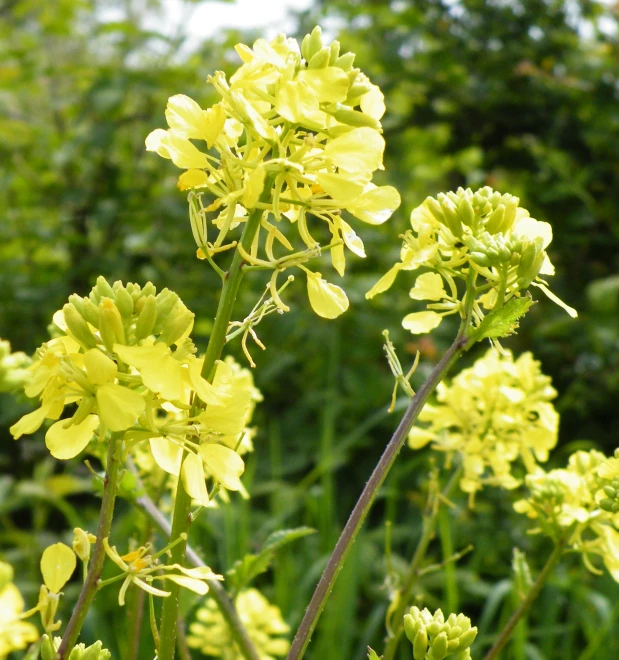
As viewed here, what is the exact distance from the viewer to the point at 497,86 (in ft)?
11.6

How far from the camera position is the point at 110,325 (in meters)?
0.76

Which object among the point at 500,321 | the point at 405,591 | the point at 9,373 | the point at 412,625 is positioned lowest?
the point at 405,591

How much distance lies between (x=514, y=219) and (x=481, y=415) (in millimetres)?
600

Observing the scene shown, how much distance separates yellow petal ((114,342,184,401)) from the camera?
2.33 ft

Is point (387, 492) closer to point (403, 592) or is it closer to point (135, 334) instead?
point (403, 592)

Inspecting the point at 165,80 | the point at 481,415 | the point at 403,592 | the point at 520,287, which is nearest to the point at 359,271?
the point at 165,80

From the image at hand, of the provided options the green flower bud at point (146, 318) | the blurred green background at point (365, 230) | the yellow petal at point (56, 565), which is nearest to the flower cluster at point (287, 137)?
the green flower bud at point (146, 318)

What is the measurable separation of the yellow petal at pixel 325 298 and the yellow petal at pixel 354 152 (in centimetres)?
15

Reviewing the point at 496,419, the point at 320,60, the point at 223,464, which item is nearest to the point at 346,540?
the point at 223,464

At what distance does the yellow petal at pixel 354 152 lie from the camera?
2.67ft

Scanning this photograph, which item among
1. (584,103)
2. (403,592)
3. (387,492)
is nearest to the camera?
(403,592)

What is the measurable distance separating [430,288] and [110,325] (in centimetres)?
47

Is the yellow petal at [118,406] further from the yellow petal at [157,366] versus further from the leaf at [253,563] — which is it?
the leaf at [253,563]

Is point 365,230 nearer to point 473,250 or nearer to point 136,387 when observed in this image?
point 473,250
